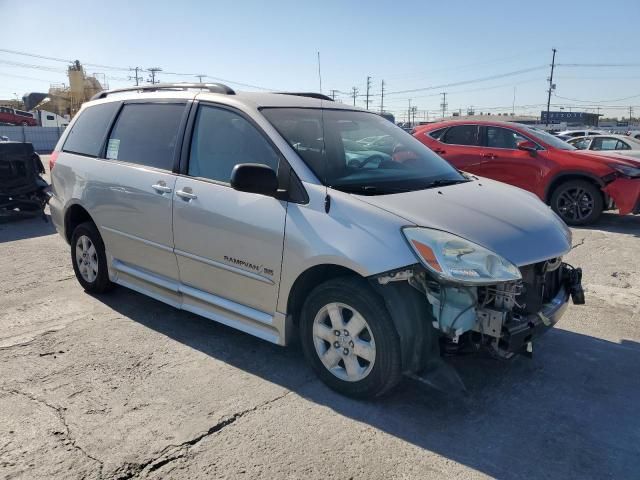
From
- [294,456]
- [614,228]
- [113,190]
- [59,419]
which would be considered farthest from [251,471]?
[614,228]

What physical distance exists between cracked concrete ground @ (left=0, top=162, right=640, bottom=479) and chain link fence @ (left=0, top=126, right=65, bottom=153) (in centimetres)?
3002

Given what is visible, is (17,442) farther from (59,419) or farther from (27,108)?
(27,108)

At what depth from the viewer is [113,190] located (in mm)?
4445

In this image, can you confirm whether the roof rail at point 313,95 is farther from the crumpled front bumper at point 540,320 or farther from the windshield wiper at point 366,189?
the crumpled front bumper at point 540,320

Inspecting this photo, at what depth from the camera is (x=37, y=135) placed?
105 ft

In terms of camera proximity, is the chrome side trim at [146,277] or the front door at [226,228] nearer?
the front door at [226,228]

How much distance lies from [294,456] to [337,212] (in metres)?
1.33

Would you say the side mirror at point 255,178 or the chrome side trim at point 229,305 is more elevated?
the side mirror at point 255,178

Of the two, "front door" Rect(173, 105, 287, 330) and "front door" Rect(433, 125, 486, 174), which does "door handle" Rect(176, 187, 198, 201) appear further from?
"front door" Rect(433, 125, 486, 174)

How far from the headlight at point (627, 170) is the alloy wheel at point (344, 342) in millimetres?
6697

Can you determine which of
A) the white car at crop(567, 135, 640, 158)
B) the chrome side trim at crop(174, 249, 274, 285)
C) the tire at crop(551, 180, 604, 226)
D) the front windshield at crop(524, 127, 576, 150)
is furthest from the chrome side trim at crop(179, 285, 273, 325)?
the white car at crop(567, 135, 640, 158)

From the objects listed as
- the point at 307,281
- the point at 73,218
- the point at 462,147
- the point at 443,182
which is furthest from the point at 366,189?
the point at 462,147

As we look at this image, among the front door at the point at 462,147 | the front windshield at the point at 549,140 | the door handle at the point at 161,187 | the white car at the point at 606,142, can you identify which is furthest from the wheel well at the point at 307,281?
the white car at the point at 606,142

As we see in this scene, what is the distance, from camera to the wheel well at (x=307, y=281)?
10.4ft
